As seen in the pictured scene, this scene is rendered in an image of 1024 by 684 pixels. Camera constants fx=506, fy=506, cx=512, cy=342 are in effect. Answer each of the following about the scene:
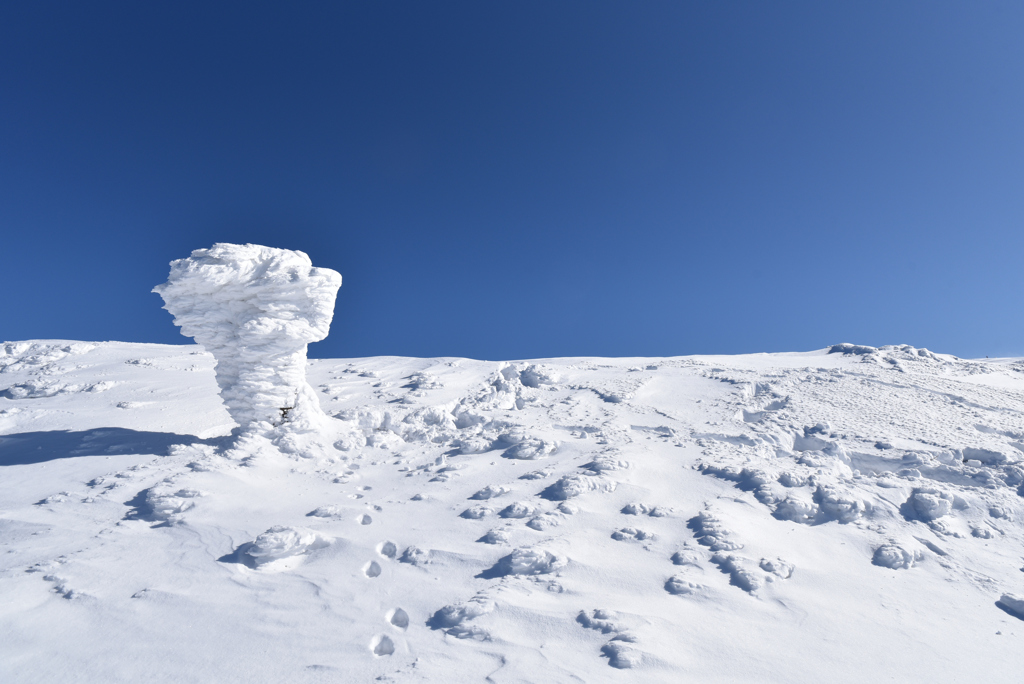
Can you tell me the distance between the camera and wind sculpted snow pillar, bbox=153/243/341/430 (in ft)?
38.0

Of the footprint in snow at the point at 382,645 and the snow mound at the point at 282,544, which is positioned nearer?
the footprint in snow at the point at 382,645

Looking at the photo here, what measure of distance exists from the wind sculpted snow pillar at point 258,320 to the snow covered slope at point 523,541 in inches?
45.7

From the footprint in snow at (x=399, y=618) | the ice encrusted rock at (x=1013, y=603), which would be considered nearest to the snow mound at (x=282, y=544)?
the footprint in snow at (x=399, y=618)

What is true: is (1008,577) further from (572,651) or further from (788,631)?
(572,651)

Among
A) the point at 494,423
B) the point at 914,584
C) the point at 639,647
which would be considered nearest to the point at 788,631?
the point at 639,647

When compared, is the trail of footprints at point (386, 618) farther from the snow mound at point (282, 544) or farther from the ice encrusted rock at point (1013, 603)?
the ice encrusted rock at point (1013, 603)

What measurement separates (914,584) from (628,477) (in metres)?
4.48

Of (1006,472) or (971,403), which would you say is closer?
(1006,472)

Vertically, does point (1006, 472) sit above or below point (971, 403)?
below

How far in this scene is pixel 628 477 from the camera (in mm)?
9898

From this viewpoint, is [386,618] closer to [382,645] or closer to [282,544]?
[382,645]

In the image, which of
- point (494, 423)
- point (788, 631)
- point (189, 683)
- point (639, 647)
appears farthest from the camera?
point (494, 423)

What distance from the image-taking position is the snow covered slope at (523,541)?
5914 mm

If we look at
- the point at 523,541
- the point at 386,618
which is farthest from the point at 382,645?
the point at 523,541
